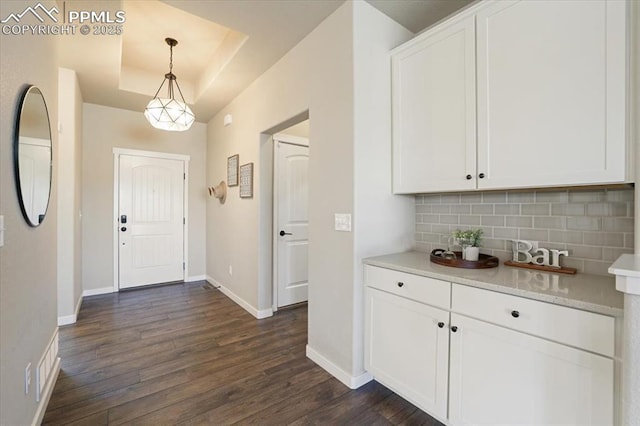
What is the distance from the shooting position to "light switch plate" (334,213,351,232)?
6.81 feet

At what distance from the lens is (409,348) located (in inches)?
69.7

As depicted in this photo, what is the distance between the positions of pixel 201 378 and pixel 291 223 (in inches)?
75.6

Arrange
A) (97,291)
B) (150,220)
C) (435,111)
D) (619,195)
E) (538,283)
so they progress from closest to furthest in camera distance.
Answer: (538,283), (619,195), (435,111), (97,291), (150,220)

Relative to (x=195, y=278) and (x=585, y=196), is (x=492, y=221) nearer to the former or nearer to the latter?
(x=585, y=196)

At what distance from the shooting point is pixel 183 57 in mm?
3459

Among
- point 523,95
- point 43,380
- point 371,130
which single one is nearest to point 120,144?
point 43,380

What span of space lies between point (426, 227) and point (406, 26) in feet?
5.45

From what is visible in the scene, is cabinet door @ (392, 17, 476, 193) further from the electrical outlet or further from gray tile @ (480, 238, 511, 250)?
the electrical outlet

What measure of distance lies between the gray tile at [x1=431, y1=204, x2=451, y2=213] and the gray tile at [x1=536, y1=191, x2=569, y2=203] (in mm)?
578

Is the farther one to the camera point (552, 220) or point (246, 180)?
point (246, 180)

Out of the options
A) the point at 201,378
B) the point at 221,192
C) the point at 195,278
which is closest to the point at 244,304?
the point at 201,378

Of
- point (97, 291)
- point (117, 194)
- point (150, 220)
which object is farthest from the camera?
point (150, 220)

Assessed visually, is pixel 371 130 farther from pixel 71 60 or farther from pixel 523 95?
pixel 71 60

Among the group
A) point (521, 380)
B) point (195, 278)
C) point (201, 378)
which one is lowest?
point (201, 378)
